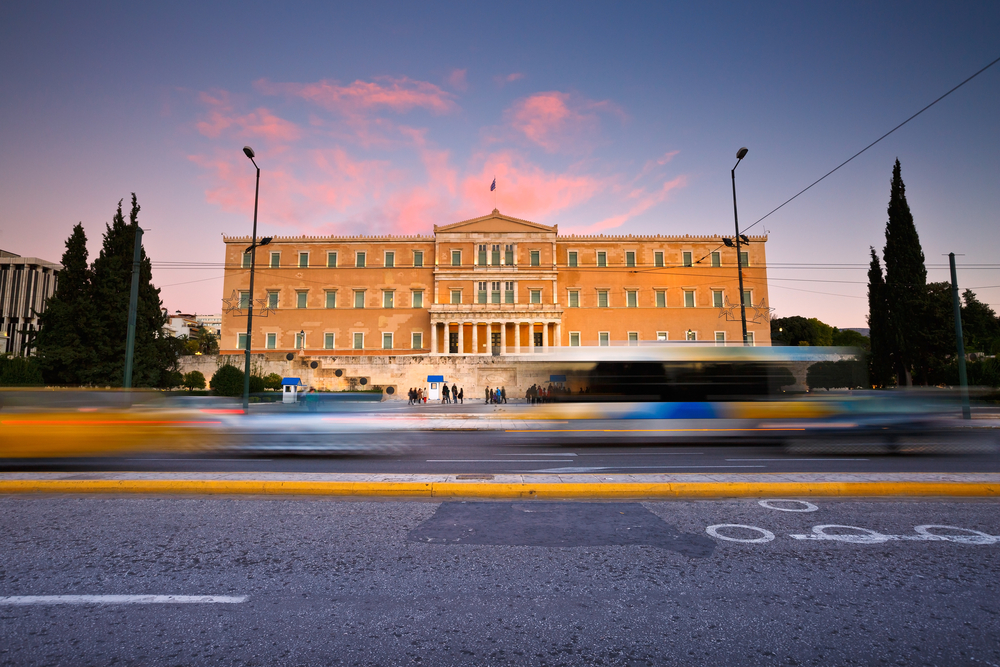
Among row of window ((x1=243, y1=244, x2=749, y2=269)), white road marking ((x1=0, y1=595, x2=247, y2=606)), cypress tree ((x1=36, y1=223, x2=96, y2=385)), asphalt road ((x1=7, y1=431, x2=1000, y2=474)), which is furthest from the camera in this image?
row of window ((x1=243, y1=244, x2=749, y2=269))

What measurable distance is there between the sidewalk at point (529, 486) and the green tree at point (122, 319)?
2687 cm

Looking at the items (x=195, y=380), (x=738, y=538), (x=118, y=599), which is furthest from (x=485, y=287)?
(x=118, y=599)

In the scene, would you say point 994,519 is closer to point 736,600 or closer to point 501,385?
point 736,600

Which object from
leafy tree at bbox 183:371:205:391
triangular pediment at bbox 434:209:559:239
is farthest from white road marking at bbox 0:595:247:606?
triangular pediment at bbox 434:209:559:239

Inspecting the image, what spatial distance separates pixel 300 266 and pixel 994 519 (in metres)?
54.9

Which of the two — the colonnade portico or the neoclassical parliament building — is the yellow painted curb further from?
the neoclassical parliament building

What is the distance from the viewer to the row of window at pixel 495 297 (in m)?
52.7

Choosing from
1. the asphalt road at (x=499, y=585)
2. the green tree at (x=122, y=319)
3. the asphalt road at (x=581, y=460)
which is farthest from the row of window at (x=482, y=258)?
the asphalt road at (x=499, y=585)

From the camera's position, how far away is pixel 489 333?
51344mm

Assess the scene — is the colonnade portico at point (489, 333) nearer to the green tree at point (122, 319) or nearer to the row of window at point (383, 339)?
the row of window at point (383, 339)

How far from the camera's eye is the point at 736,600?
3.04m

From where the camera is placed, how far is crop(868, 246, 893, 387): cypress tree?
38.1 metres

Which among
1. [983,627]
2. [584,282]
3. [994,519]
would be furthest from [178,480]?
[584,282]

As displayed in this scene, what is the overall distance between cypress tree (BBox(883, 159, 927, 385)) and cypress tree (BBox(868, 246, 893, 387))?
419mm
